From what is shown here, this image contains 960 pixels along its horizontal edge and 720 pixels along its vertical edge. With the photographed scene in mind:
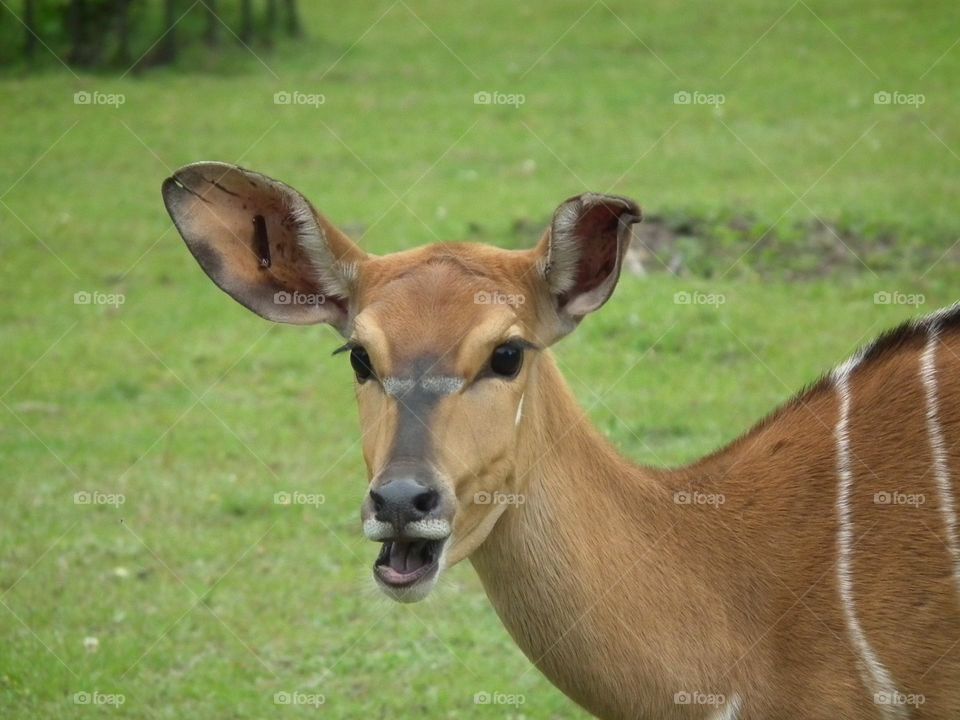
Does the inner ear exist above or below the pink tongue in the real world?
above

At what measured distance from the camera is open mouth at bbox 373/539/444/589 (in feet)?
12.3

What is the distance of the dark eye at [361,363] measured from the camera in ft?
13.5

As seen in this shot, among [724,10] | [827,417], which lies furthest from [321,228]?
[724,10]

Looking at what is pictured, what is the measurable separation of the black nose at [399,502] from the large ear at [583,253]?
908 mm

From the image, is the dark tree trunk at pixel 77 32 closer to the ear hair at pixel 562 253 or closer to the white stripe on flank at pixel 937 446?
the ear hair at pixel 562 253

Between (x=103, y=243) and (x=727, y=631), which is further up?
(x=727, y=631)

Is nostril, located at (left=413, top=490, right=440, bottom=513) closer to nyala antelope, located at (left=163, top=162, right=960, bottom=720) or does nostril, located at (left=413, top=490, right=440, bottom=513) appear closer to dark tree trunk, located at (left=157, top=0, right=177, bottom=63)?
nyala antelope, located at (left=163, top=162, right=960, bottom=720)

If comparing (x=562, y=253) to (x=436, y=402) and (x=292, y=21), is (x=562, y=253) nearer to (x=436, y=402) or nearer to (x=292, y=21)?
(x=436, y=402)

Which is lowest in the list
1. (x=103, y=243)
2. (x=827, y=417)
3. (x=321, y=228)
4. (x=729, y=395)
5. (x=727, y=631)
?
(x=103, y=243)

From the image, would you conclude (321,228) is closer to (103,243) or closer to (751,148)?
(103,243)

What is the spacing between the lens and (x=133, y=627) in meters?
6.74

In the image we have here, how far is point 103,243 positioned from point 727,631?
10039 mm

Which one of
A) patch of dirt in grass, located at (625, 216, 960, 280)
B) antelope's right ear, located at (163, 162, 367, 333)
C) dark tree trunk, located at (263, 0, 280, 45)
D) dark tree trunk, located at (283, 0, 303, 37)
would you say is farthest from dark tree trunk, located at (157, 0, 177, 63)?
antelope's right ear, located at (163, 162, 367, 333)

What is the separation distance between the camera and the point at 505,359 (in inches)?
159
